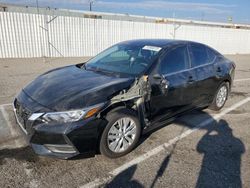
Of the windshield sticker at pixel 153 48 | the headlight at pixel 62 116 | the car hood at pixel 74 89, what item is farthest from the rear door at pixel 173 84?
the headlight at pixel 62 116

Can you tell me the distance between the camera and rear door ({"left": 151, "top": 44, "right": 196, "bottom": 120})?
3713mm

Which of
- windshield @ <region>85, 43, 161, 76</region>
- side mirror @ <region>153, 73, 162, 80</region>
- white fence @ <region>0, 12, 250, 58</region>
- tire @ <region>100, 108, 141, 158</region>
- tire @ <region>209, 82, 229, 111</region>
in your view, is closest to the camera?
tire @ <region>100, 108, 141, 158</region>

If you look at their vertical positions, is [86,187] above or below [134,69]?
below

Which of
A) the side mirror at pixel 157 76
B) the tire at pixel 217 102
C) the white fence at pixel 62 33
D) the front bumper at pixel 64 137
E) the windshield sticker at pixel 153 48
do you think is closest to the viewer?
the front bumper at pixel 64 137

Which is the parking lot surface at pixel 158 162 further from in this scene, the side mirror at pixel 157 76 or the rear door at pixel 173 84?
the side mirror at pixel 157 76

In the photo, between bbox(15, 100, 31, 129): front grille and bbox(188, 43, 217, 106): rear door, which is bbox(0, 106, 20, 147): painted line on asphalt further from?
bbox(188, 43, 217, 106): rear door

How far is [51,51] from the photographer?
518 inches

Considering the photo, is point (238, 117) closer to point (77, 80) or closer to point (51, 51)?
point (77, 80)

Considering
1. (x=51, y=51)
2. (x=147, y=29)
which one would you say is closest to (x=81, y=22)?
(x=51, y=51)

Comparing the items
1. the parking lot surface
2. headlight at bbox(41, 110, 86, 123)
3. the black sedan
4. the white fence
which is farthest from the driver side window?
the white fence

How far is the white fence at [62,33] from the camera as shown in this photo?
1191cm

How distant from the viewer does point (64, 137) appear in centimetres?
279

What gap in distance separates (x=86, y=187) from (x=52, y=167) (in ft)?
2.02

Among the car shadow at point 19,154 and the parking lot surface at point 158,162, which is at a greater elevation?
the car shadow at point 19,154
